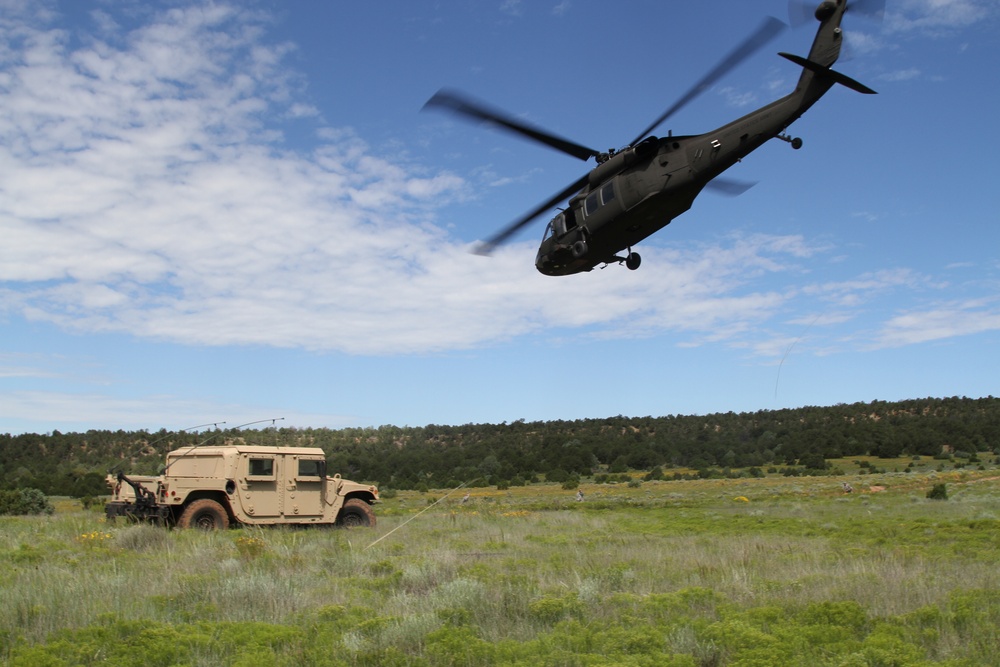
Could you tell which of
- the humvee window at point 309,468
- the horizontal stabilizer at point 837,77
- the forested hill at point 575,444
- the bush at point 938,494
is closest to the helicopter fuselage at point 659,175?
the horizontal stabilizer at point 837,77

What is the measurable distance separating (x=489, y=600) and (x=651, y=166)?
784 centimetres

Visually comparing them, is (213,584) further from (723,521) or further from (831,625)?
(723,521)

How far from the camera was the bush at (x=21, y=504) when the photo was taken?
25906 millimetres

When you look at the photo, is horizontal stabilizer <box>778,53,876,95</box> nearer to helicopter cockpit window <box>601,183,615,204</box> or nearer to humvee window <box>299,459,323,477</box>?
helicopter cockpit window <box>601,183,615,204</box>

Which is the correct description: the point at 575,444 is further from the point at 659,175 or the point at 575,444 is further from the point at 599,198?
the point at 659,175

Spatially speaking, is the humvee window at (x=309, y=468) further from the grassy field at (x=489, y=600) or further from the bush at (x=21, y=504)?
the bush at (x=21, y=504)

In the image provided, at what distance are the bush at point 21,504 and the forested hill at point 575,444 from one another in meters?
14.3

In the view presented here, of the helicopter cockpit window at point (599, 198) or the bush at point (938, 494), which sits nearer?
the helicopter cockpit window at point (599, 198)

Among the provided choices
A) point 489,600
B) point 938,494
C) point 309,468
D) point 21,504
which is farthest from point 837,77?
point 21,504

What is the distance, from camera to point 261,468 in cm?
1783

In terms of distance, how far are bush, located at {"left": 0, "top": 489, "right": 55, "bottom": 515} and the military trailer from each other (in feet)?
35.4

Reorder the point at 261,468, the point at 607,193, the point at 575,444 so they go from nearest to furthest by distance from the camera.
Result: the point at 607,193, the point at 261,468, the point at 575,444

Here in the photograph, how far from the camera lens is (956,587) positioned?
907 cm

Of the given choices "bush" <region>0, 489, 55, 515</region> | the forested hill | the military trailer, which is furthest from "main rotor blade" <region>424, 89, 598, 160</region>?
the forested hill
